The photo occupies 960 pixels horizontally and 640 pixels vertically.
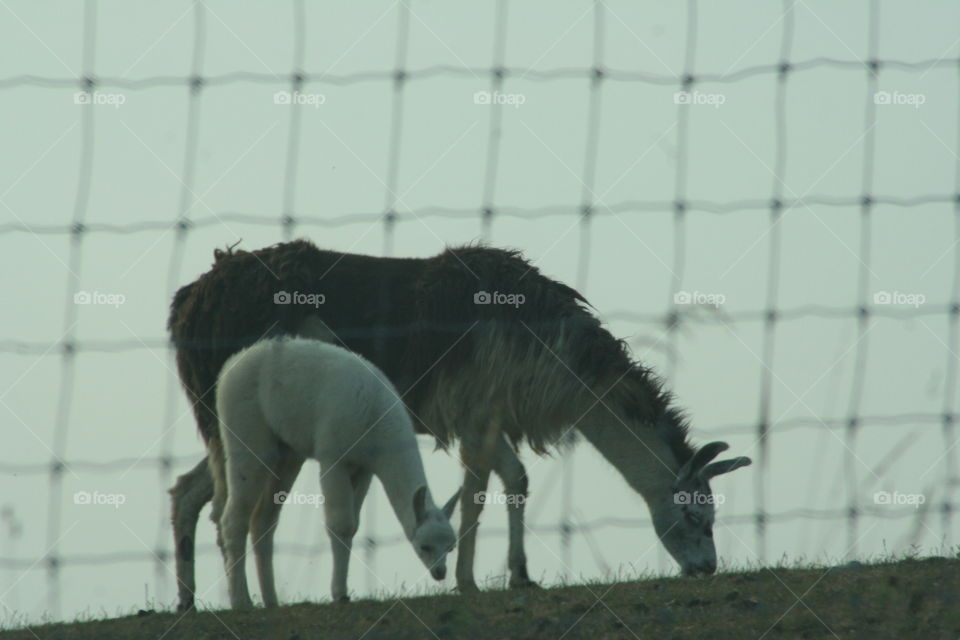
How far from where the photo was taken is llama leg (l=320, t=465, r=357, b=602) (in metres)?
8.13

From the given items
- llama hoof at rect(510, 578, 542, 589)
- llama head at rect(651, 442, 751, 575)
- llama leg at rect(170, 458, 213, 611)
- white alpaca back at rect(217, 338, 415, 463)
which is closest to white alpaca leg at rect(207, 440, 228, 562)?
llama leg at rect(170, 458, 213, 611)

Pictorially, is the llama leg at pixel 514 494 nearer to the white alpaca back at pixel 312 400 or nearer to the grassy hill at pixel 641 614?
the white alpaca back at pixel 312 400

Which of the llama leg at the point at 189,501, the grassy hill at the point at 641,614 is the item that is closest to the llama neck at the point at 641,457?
the grassy hill at the point at 641,614

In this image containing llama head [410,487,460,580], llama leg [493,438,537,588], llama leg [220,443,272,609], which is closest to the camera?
llama head [410,487,460,580]

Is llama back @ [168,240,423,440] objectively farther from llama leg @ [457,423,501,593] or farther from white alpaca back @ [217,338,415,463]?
white alpaca back @ [217,338,415,463]

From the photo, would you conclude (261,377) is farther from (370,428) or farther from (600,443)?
(600,443)

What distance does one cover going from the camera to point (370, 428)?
8.54 meters

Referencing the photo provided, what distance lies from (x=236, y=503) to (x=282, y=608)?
152 centimetres

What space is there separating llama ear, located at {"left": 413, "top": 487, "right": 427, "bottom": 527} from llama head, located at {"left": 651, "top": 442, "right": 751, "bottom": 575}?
2.27 meters

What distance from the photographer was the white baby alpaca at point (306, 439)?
8.44 m

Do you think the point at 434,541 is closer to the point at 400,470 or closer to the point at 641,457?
the point at 400,470

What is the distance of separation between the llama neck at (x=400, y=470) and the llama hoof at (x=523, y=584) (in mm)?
706

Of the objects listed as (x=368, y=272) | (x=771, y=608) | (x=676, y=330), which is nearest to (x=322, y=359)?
(x=368, y=272)

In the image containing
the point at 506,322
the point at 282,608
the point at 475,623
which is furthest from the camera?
the point at 506,322
